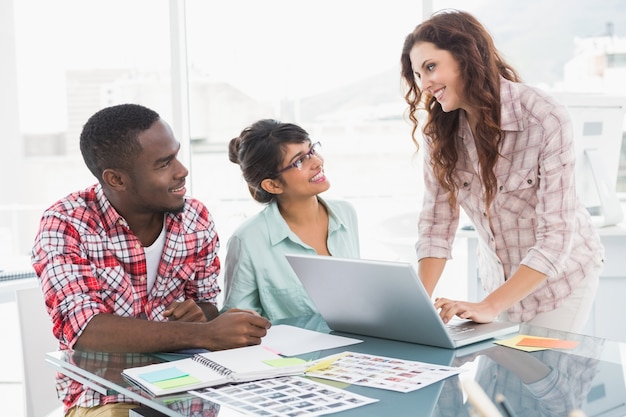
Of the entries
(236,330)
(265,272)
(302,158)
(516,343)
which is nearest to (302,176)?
(302,158)

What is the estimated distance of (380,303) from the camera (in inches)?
58.0

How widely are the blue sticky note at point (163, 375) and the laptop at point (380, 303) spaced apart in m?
0.36

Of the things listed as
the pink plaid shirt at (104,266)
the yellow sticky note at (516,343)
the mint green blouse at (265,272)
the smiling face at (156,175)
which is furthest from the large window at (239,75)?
the yellow sticky note at (516,343)

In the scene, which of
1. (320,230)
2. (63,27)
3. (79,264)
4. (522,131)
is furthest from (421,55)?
(63,27)

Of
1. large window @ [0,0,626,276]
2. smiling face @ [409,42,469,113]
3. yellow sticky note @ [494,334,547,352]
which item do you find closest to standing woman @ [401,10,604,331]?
smiling face @ [409,42,469,113]

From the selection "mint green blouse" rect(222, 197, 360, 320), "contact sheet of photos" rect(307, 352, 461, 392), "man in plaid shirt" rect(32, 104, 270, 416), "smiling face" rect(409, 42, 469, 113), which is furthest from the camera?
"mint green blouse" rect(222, 197, 360, 320)

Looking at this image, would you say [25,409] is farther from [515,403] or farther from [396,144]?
[396,144]

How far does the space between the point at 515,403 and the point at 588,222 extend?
0.97 metres

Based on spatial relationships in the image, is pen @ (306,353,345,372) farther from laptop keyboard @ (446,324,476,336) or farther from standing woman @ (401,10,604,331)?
standing woman @ (401,10,604,331)

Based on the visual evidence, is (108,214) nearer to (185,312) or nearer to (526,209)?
(185,312)

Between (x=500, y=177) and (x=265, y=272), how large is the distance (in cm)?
64

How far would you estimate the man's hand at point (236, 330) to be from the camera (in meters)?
1.46

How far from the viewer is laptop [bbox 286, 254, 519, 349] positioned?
54.6 inches

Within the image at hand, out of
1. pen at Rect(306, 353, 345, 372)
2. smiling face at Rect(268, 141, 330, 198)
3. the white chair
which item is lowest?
the white chair
